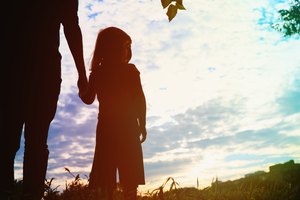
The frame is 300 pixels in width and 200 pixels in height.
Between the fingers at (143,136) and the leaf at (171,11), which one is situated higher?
the leaf at (171,11)

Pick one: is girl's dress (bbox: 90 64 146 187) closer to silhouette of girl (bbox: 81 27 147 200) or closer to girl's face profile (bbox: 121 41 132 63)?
silhouette of girl (bbox: 81 27 147 200)

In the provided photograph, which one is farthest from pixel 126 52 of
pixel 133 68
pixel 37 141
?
pixel 37 141

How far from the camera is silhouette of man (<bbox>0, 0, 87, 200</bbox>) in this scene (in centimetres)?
343

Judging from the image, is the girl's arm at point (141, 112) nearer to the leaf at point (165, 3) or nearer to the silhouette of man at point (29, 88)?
the silhouette of man at point (29, 88)

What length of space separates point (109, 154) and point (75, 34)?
6.90ft

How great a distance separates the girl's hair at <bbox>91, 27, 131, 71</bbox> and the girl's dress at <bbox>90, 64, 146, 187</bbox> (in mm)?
156

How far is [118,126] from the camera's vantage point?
210 inches

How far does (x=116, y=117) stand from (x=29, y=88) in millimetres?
2013

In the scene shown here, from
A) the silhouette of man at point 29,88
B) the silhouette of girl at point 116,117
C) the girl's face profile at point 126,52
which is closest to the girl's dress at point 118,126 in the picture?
the silhouette of girl at point 116,117

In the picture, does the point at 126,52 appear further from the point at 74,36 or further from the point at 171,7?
the point at 171,7

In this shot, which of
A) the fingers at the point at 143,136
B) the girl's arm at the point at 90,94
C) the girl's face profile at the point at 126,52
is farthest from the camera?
the girl's face profile at the point at 126,52

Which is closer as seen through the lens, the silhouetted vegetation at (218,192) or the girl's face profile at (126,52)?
the silhouetted vegetation at (218,192)

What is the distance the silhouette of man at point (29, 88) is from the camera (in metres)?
3.43

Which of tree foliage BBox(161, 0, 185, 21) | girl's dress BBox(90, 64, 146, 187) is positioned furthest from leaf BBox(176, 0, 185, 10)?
girl's dress BBox(90, 64, 146, 187)
